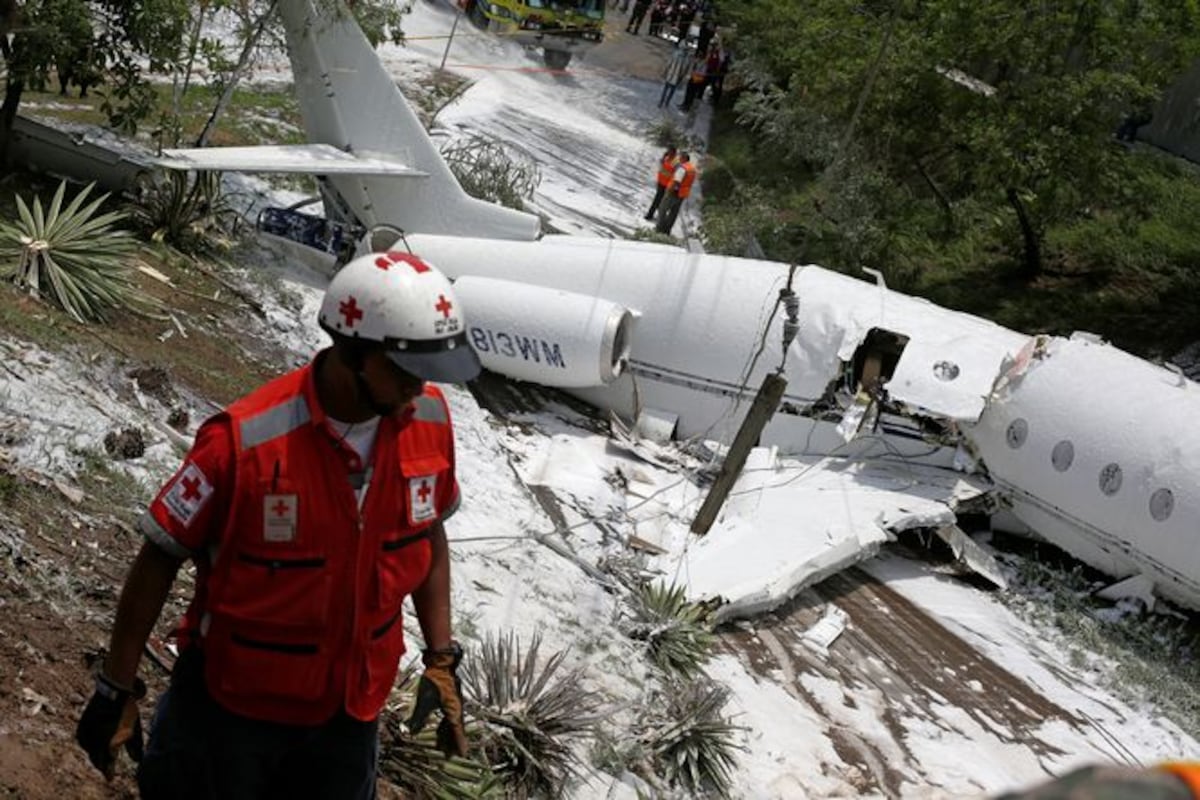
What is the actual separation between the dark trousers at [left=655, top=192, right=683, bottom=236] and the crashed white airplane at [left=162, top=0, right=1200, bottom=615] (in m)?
8.68

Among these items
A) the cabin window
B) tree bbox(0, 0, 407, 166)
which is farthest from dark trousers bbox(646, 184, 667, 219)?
the cabin window

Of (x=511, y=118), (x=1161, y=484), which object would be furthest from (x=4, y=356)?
(x=511, y=118)

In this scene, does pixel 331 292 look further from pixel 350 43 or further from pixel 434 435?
pixel 350 43

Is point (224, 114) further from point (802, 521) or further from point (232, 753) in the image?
point (232, 753)

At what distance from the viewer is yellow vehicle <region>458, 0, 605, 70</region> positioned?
35.3 metres

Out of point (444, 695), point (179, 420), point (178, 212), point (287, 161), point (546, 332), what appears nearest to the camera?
point (444, 695)

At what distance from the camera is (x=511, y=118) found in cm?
2852

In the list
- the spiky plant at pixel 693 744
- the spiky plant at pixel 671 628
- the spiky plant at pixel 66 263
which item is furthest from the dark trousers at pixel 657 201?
the spiky plant at pixel 693 744

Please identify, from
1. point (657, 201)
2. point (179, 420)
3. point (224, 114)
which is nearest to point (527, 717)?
point (179, 420)

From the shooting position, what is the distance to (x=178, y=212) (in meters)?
13.5

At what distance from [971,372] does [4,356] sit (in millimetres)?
8885

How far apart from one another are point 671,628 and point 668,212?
15.3 meters

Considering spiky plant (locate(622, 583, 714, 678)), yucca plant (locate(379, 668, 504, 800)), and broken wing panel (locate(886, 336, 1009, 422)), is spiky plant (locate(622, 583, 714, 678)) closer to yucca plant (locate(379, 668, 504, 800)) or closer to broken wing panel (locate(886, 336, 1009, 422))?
yucca plant (locate(379, 668, 504, 800))

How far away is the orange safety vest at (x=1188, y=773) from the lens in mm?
1791
